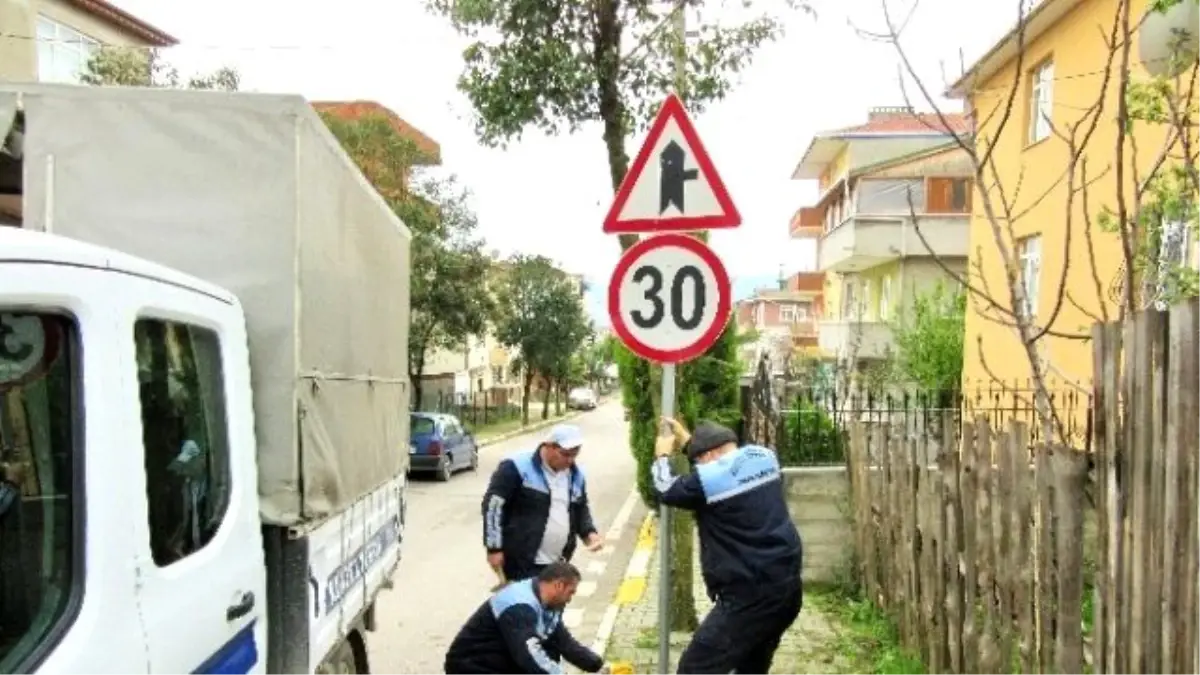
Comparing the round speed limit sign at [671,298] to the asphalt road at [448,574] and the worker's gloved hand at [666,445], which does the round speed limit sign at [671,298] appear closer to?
the worker's gloved hand at [666,445]

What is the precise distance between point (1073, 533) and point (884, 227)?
84.5ft

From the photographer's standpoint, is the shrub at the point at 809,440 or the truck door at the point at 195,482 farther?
the shrub at the point at 809,440

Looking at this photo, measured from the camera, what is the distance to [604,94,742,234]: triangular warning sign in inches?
161

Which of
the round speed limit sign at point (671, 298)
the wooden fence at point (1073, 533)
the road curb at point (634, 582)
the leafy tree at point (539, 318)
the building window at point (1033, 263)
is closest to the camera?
the wooden fence at point (1073, 533)

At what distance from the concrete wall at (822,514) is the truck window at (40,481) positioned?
642 cm

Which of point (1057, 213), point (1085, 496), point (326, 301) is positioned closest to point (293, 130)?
point (326, 301)

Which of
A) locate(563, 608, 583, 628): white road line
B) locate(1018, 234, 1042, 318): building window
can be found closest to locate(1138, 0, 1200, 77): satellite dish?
locate(563, 608, 583, 628): white road line

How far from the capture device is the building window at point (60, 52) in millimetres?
20516

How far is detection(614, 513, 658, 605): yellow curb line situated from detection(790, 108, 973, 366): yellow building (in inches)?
586

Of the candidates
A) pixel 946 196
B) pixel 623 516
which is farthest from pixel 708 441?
pixel 946 196

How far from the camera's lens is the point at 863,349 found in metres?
31.0

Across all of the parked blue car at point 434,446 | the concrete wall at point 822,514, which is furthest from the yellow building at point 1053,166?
the parked blue car at point 434,446

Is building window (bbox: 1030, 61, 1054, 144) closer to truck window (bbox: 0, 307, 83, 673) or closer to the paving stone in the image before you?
the paving stone

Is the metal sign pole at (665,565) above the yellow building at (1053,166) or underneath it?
underneath
